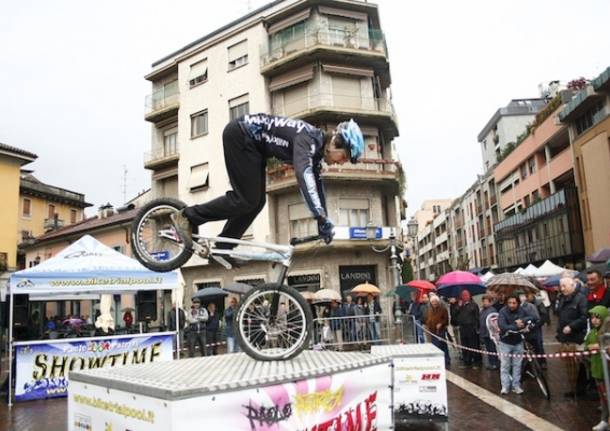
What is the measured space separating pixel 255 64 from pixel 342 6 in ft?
20.3

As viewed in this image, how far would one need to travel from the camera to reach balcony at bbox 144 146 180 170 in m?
34.0

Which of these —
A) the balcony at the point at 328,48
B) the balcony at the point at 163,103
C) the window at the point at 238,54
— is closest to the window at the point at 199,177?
the balcony at the point at 163,103

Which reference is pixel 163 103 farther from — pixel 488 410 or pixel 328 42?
pixel 488 410

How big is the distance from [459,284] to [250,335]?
10779 mm

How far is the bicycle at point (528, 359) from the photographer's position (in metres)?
9.05

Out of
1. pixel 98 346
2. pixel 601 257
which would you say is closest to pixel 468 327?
pixel 601 257

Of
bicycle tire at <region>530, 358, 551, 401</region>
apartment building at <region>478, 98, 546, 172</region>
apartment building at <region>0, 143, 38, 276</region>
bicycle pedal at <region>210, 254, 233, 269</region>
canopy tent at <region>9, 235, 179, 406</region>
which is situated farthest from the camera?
apartment building at <region>478, 98, 546, 172</region>

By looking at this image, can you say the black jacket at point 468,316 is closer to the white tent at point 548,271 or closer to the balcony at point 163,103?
the white tent at point 548,271

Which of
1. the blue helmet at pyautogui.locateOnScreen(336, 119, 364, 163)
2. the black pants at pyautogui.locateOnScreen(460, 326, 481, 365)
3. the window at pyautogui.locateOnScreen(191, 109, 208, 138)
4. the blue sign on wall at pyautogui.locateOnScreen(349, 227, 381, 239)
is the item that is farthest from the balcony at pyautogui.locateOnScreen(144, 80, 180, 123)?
the blue helmet at pyautogui.locateOnScreen(336, 119, 364, 163)

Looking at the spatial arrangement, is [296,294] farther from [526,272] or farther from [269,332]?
[526,272]

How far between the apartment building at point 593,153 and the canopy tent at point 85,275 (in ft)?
85.8

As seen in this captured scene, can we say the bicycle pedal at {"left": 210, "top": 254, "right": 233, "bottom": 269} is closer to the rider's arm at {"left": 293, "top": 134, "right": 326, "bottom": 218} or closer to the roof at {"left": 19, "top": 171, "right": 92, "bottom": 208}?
the rider's arm at {"left": 293, "top": 134, "right": 326, "bottom": 218}

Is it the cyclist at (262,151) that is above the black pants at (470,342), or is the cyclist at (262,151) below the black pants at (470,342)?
above

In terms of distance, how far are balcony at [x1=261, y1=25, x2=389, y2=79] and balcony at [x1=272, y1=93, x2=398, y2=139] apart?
2159 mm
